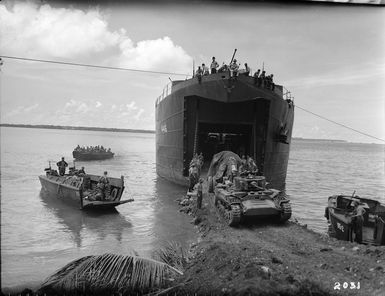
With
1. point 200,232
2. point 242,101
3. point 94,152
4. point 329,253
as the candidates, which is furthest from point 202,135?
point 94,152

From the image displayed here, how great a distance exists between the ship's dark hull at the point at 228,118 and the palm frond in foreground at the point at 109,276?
10943mm

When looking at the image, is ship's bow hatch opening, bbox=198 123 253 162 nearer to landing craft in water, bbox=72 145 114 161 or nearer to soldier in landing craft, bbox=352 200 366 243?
soldier in landing craft, bbox=352 200 366 243

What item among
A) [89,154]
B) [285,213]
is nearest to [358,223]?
[285,213]

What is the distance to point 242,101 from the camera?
16.8m

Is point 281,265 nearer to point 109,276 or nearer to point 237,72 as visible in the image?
point 109,276

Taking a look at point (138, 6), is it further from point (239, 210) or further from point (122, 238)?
point (122, 238)

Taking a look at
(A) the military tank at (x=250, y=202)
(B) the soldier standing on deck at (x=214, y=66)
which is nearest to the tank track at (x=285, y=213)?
(A) the military tank at (x=250, y=202)

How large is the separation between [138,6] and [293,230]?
7.34 metres

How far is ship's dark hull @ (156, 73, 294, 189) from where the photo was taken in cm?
1633

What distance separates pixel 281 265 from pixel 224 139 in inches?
614

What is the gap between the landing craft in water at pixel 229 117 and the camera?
16.3 metres

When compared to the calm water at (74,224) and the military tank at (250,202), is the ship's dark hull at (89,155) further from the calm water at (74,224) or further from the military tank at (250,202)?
the military tank at (250,202)

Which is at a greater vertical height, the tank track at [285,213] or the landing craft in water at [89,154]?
the landing craft in water at [89,154]

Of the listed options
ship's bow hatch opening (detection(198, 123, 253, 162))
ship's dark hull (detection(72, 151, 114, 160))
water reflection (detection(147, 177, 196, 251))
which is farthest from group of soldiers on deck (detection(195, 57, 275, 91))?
ship's dark hull (detection(72, 151, 114, 160))
